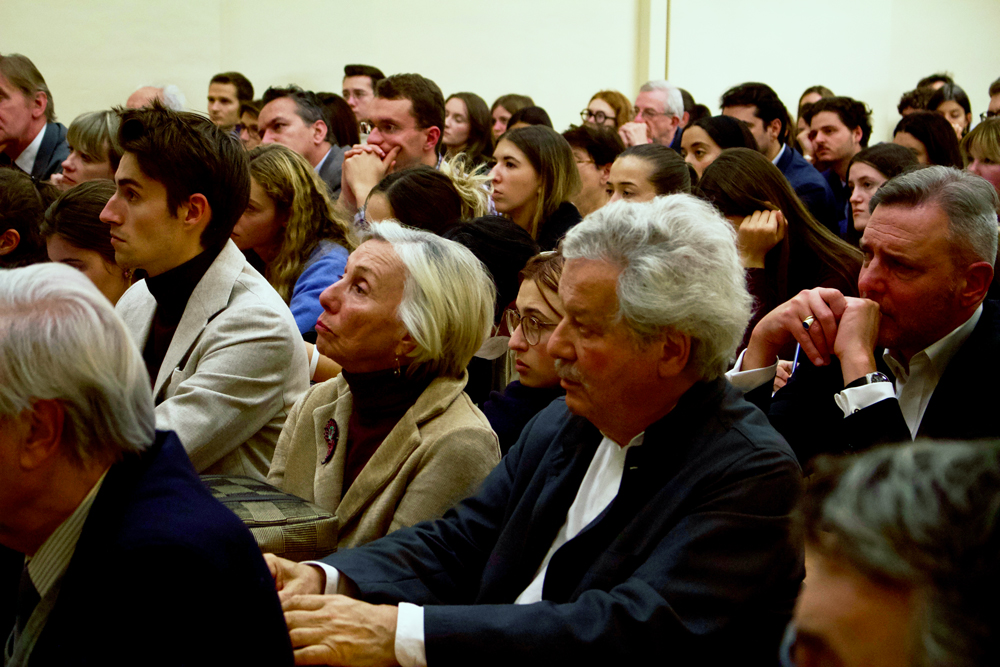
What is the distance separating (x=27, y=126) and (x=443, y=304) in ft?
14.7

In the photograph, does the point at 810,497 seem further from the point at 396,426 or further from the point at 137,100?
the point at 137,100

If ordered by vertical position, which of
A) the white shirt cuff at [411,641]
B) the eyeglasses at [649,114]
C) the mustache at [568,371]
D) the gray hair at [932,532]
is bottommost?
the white shirt cuff at [411,641]

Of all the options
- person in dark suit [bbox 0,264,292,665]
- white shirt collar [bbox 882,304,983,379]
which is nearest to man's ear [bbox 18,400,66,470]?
person in dark suit [bbox 0,264,292,665]

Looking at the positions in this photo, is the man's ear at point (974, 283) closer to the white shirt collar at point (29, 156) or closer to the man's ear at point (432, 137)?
the man's ear at point (432, 137)

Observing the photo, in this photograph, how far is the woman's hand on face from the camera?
355 cm

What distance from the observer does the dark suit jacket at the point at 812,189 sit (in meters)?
5.38

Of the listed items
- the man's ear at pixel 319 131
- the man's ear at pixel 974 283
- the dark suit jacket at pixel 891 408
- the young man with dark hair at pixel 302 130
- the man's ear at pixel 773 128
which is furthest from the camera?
the man's ear at pixel 773 128

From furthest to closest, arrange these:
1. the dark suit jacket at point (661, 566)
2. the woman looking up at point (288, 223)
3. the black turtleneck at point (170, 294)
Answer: the woman looking up at point (288, 223) → the black turtleneck at point (170, 294) → the dark suit jacket at point (661, 566)

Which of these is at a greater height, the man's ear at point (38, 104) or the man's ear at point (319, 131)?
the man's ear at point (38, 104)

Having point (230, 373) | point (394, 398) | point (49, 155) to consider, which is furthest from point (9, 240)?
point (49, 155)

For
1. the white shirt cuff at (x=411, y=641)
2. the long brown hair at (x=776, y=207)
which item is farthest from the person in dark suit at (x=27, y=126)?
the white shirt cuff at (x=411, y=641)

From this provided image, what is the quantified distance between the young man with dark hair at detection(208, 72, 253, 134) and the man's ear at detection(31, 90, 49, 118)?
203cm

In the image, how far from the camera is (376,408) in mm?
2254

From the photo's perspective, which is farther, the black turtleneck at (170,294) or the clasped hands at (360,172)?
the clasped hands at (360,172)
